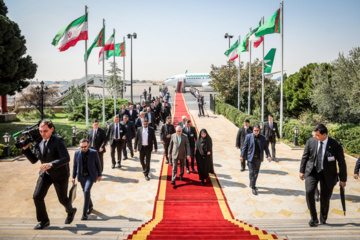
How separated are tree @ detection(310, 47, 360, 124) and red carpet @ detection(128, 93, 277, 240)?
38.7 feet

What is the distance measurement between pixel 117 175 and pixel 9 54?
48.1ft

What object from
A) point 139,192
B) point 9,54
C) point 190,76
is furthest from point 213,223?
point 190,76

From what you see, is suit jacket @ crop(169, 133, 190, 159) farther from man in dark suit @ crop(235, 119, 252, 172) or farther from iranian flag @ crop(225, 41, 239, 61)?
iranian flag @ crop(225, 41, 239, 61)

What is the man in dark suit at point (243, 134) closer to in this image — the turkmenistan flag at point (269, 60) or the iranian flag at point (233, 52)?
the turkmenistan flag at point (269, 60)

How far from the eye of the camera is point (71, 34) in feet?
44.1

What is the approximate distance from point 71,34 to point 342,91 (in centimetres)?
1604

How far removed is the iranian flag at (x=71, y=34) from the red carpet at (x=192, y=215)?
8111 millimetres

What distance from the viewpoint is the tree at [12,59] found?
18250mm

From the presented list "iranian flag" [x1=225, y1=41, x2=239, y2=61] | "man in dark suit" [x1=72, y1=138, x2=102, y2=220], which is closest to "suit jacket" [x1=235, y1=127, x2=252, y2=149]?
"man in dark suit" [x1=72, y1=138, x2=102, y2=220]

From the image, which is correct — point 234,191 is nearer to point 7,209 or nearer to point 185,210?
point 185,210

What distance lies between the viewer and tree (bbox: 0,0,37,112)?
18.2m

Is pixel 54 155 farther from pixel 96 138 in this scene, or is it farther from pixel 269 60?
pixel 269 60

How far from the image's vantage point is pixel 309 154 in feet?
17.5

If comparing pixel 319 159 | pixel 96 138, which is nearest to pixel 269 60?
pixel 96 138
